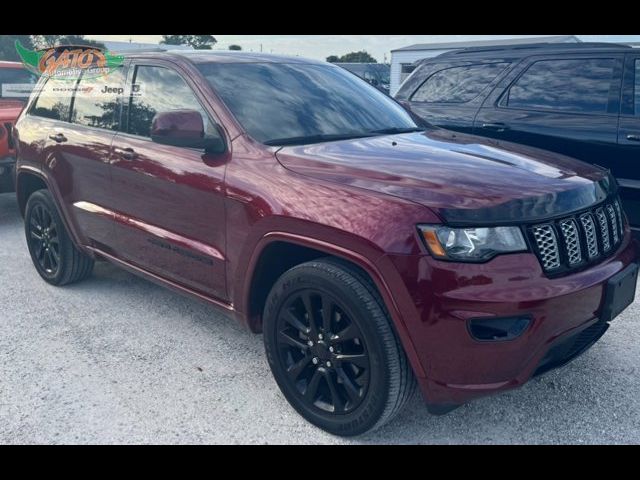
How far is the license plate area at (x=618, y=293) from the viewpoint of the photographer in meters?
2.61

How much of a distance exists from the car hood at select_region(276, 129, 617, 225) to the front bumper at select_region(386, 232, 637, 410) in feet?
0.71

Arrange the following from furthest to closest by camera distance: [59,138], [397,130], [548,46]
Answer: [548,46], [59,138], [397,130]

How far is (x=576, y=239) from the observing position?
2582 mm

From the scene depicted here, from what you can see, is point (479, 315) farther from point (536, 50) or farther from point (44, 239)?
point (536, 50)

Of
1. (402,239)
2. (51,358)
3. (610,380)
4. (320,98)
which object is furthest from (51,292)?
(610,380)

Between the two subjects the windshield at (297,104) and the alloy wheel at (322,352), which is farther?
the windshield at (297,104)

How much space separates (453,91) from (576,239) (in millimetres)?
3627

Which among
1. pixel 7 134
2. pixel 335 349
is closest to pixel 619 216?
pixel 335 349

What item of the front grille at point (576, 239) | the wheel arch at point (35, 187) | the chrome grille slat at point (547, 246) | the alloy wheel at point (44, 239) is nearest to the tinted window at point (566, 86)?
the front grille at point (576, 239)

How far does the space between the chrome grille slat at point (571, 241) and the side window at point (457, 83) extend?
134 inches

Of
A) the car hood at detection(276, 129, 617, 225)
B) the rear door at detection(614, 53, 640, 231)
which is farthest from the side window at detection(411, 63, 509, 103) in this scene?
the car hood at detection(276, 129, 617, 225)

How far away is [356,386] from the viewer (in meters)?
2.71

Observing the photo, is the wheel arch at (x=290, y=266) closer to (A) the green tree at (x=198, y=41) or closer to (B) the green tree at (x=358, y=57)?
(A) the green tree at (x=198, y=41)
